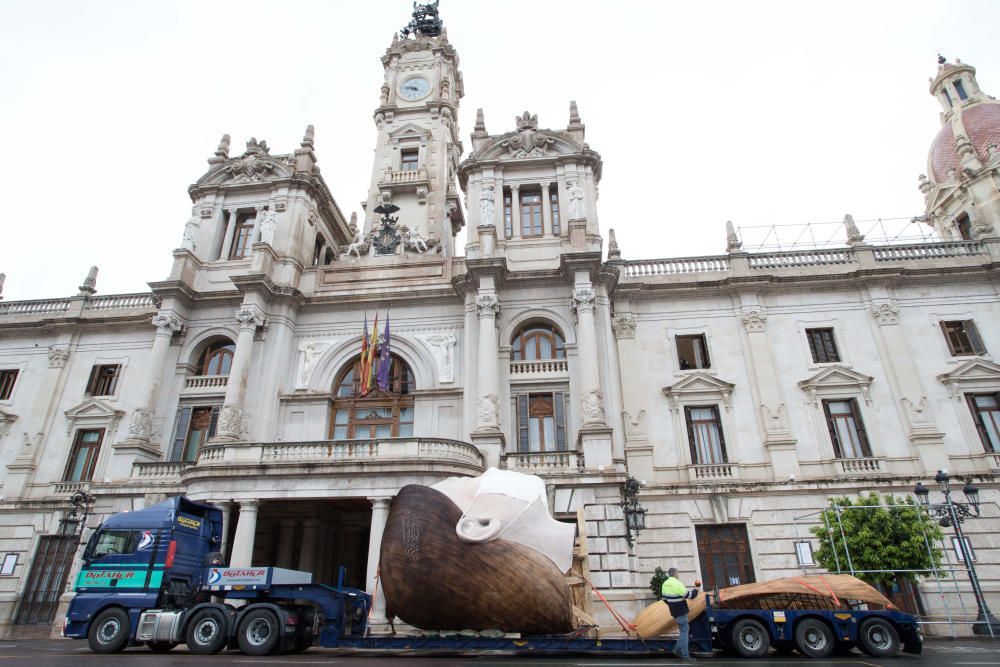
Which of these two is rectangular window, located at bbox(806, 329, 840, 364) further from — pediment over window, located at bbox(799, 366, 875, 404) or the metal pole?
the metal pole

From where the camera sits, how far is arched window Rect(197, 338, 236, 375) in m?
29.1

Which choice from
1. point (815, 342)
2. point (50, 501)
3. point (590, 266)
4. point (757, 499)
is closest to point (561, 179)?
point (590, 266)

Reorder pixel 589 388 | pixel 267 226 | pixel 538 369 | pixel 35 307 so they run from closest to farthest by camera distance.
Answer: pixel 589 388
pixel 538 369
pixel 267 226
pixel 35 307

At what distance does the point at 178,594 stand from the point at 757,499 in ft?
65.7

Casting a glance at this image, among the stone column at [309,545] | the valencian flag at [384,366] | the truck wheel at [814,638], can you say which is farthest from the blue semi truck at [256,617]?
the valencian flag at [384,366]

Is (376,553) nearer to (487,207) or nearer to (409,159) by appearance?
(487,207)

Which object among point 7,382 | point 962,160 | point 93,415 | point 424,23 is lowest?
point 93,415

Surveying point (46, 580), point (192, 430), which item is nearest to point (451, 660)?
point (192, 430)

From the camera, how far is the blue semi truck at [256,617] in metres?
12.8

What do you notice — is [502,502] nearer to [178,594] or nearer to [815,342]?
[178,594]

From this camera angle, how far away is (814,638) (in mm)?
13000

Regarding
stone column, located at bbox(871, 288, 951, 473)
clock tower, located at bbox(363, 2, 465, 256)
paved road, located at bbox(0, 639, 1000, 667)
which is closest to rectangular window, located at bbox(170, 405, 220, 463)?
clock tower, located at bbox(363, 2, 465, 256)

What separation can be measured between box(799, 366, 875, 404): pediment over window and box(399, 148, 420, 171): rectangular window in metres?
25.7

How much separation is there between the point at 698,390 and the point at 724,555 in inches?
266
